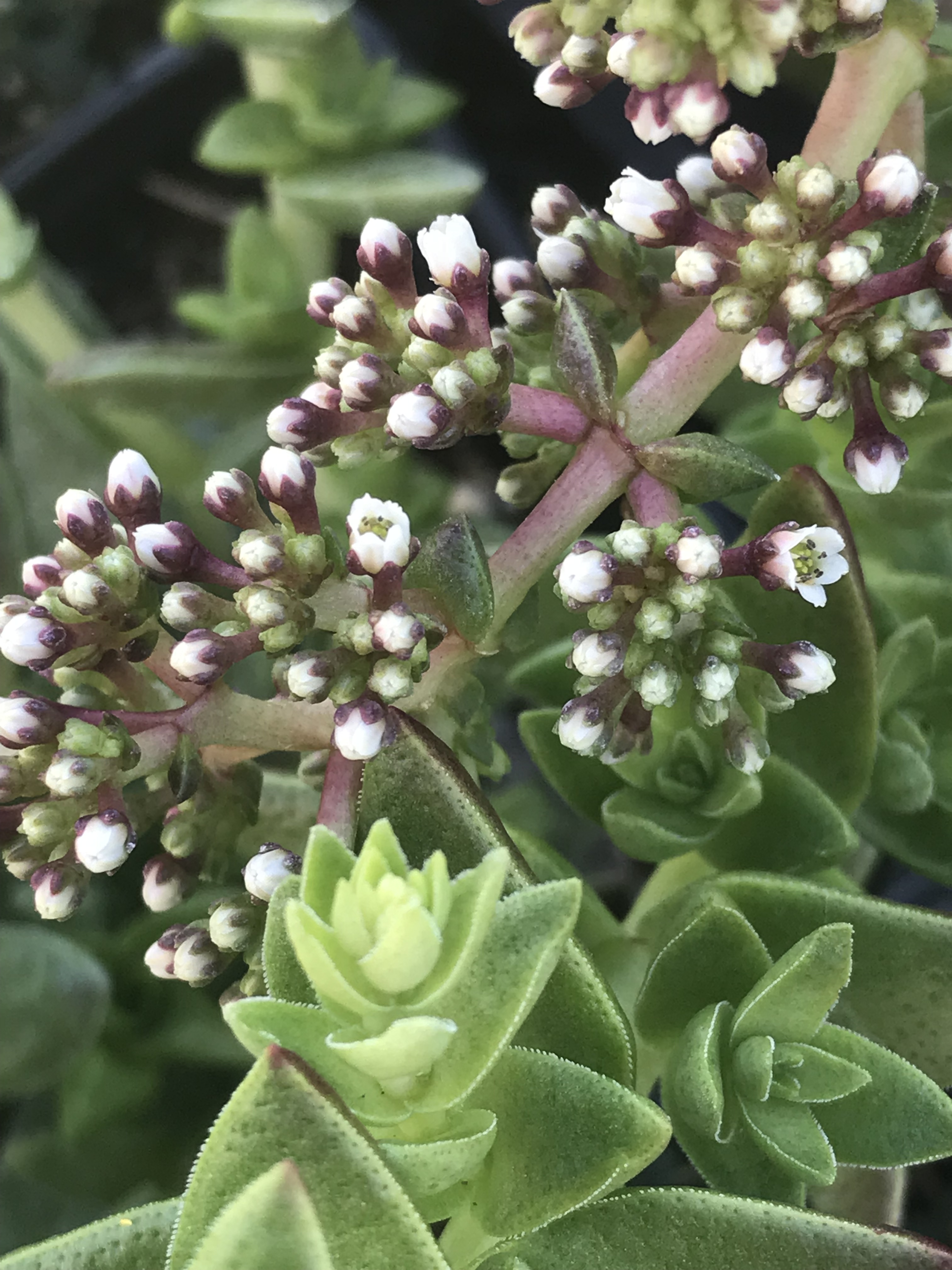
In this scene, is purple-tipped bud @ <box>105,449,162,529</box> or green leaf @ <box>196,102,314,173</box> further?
green leaf @ <box>196,102,314,173</box>

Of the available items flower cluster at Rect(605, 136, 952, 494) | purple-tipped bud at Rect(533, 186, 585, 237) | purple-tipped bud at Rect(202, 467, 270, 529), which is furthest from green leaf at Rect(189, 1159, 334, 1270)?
purple-tipped bud at Rect(533, 186, 585, 237)

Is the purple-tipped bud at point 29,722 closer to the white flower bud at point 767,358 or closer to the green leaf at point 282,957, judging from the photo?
the green leaf at point 282,957

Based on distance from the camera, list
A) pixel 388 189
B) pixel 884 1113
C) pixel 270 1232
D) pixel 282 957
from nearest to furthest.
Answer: pixel 270 1232 → pixel 282 957 → pixel 884 1113 → pixel 388 189

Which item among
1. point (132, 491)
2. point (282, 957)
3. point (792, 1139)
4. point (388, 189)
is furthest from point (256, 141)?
point (792, 1139)

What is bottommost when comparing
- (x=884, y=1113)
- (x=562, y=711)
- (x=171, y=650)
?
(x=884, y=1113)

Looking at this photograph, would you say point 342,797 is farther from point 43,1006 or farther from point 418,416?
point 43,1006

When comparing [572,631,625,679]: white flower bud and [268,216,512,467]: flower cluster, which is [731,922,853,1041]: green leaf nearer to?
[572,631,625,679]: white flower bud
